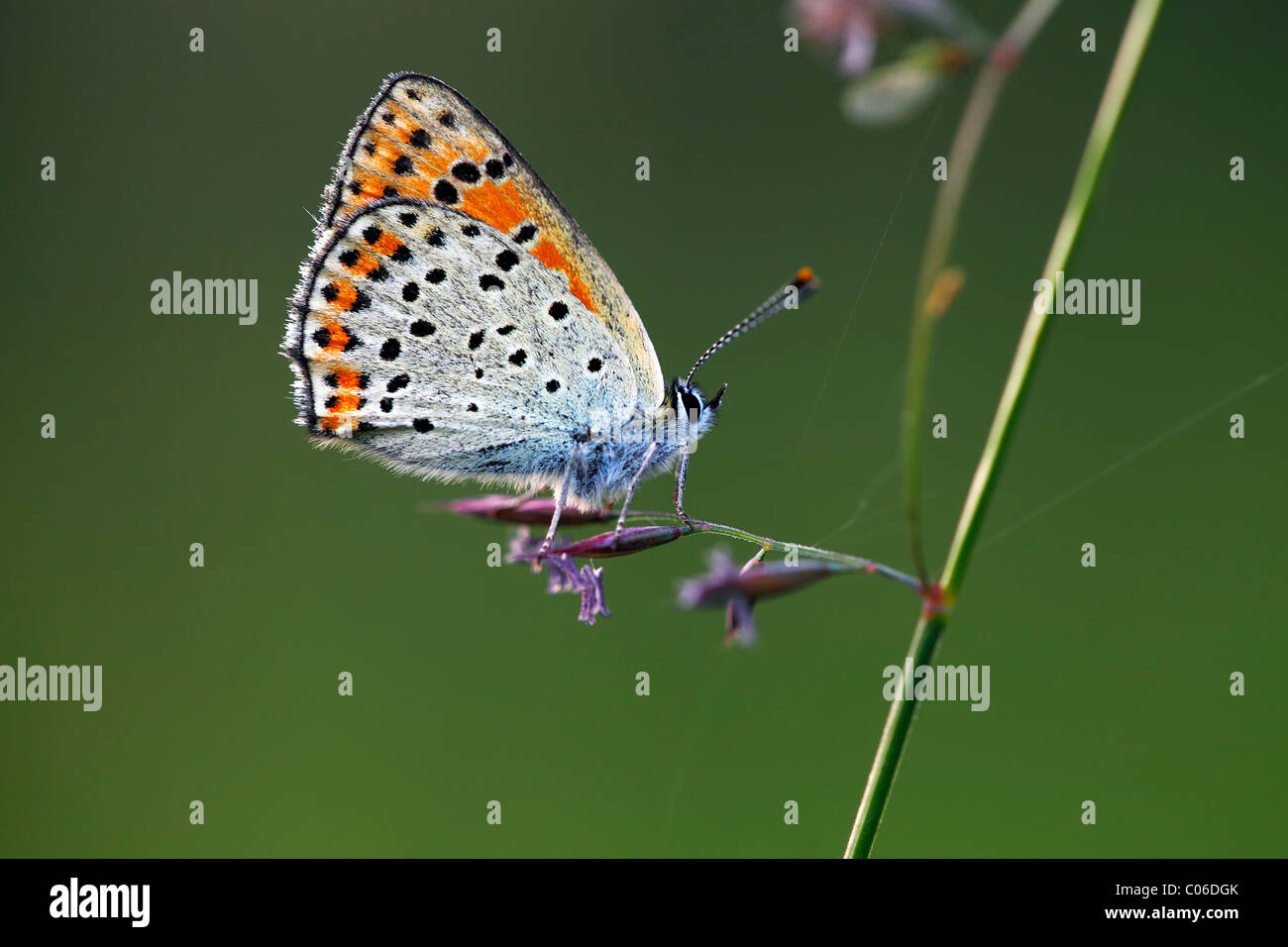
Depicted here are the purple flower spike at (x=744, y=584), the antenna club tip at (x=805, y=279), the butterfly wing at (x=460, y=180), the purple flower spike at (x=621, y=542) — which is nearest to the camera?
the purple flower spike at (x=744, y=584)

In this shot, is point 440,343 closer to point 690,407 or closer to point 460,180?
point 460,180

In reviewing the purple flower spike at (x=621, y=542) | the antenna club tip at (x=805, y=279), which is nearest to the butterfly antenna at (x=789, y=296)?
the antenna club tip at (x=805, y=279)

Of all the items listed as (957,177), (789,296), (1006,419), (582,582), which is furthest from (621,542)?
(789,296)

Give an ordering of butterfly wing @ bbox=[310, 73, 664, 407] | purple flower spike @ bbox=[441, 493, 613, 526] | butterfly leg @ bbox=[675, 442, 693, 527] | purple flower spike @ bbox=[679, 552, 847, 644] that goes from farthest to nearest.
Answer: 1. butterfly leg @ bbox=[675, 442, 693, 527]
2. butterfly wing @ bbox=[310, 73, 664, 407]
3. purple flower spike @ bbox=[441, 493, 613, 526]
4. purple flower spike @ bbox=[679, 552, 847, 644]

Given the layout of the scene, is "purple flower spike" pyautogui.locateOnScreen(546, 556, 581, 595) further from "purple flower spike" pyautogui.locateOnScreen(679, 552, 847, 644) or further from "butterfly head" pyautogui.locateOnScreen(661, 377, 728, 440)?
"butterfly head" pyautogui.locateOnScreen(661, 377, 728, 440)

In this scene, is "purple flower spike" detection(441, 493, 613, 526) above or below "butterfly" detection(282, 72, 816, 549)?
below

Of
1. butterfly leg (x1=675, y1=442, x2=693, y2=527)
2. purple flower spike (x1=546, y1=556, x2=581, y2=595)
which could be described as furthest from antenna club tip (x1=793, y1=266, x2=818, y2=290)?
purple flower spike (x1=546, y1=556, x2=581, y2=595)

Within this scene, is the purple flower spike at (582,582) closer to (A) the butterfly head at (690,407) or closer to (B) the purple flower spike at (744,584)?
(B) the purple flower spike at (744,584)

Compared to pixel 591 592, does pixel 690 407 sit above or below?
above
